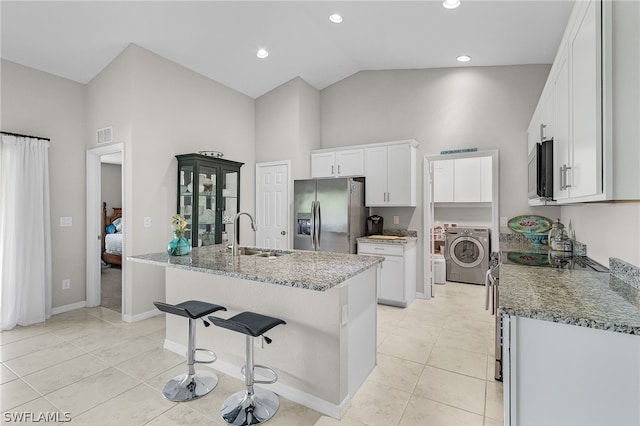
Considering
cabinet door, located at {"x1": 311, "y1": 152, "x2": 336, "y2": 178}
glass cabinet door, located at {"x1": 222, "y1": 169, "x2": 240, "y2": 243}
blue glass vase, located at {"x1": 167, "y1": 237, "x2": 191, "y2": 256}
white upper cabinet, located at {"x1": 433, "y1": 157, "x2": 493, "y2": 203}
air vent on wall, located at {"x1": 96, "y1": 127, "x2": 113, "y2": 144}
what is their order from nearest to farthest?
blue glass vase, located at {"x1": 167, "y1": 237, "x2": 191, "y2": 256} → air vent on wall, located at {"x1": 96, "y1": 127, "x2": 113, "y2": 144} → glass cabinet door, located at {"x1": 222, "y1": 169, "x2": 240, "y2": 243} → cabinet door, located at {"x1": 311, "y1": 152, "x2": 336, "y2": 178} → white upper cabinet, located at {"x1": 433, "y1": 157, "x2": 493, "y2": 203}

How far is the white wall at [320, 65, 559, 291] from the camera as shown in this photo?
4191 mm

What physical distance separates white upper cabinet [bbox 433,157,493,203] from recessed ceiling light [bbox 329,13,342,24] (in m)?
3.06

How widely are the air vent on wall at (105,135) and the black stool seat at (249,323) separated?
10.2 feet

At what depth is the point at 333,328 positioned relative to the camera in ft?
6.90

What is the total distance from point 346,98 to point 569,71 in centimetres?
373

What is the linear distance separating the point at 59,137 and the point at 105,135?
590 millimetres

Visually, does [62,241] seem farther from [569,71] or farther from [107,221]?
[569,71]

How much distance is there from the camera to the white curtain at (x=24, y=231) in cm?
353

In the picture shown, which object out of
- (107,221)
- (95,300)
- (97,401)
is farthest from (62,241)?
(107,221)

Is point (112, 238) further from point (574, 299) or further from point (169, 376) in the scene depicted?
point (574, 299)

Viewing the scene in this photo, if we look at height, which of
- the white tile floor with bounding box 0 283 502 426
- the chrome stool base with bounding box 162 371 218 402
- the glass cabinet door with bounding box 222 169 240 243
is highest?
the glass cabinet door with bounding box 222 169 240 243

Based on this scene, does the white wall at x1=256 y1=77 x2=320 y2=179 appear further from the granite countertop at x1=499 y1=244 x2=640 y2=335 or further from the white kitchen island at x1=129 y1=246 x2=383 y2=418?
the granite countertop at x1=499 y1=244 x2=640 y2=335

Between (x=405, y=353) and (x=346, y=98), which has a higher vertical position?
(x=346, y=98)

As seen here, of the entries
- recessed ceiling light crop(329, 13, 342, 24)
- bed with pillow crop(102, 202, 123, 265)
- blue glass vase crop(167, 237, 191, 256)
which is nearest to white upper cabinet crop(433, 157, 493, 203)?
recessed ceiling light crop(329, 13, 342, 24)
